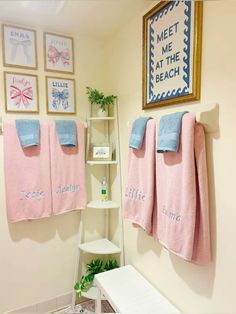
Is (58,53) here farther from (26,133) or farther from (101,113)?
(26,133)

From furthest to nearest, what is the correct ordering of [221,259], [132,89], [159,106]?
[132,89] < [159,106] < [221,259]

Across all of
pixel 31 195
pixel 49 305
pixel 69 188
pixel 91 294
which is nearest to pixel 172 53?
pixel 69 188

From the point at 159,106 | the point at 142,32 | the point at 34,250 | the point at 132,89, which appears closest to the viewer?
the point at 159,106

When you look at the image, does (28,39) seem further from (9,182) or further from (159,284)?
(159,284)

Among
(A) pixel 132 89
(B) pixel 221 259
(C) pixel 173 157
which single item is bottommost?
(B) pixel 221 259

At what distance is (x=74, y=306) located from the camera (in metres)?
1.90

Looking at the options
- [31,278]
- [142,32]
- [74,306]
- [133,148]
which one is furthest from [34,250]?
[142,32]

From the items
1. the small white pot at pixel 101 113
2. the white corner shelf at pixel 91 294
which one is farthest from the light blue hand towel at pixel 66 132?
the white corner shelf at pixel 91 294

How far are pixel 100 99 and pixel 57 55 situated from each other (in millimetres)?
465

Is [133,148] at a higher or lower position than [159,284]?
higher

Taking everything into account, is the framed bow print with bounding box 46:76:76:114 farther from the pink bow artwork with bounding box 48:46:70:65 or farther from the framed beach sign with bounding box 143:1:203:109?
the framed beach sign with bounding box 143:1:203:109

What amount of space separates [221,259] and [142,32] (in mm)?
1405

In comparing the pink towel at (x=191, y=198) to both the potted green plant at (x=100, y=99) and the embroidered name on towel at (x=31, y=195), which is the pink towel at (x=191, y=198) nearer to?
the potted green plant at (x=100, y=99)

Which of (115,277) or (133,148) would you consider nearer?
(133,148)
